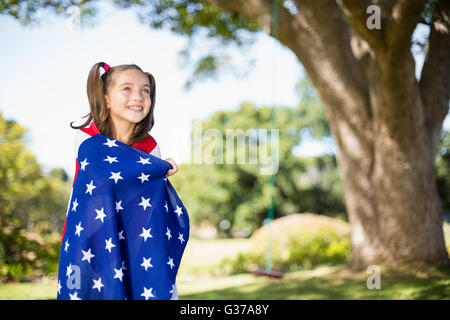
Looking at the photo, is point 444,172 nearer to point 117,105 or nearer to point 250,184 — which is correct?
point 250,184

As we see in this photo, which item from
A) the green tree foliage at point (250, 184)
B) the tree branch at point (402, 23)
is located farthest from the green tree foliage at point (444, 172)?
the tree branch at point (402, 23)

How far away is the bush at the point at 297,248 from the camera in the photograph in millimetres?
7781

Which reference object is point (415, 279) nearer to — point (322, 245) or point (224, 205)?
point (322, 245)

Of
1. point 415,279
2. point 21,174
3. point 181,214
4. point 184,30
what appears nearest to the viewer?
point 181,214

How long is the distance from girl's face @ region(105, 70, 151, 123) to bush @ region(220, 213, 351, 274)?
5668mm

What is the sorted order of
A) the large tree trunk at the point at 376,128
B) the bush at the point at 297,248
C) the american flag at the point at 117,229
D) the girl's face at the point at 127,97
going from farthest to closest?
the bush at the point at 297,248
the large tree trunk at the point at 376,128
the girl's face at the point at 127,97
the american flag at the point at 117,229

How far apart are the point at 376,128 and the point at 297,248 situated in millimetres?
3949

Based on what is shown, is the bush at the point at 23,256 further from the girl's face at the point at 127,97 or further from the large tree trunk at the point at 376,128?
the large tree trunk at the point at 376,128

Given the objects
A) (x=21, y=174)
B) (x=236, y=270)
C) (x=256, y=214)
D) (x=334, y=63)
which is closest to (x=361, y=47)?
(x=334, y=63)

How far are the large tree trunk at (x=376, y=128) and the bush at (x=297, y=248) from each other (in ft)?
8.92

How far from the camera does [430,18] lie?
196 inches

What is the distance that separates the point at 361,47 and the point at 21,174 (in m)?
5.54

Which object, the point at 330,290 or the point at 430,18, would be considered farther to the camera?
the point at 430,18

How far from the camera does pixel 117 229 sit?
1977 millimetres
